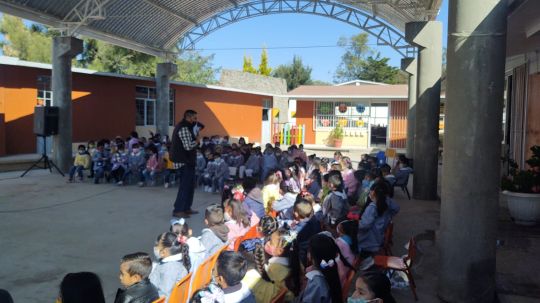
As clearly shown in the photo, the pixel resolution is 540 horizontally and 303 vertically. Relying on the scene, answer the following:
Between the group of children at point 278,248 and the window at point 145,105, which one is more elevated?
the window at point 145,105

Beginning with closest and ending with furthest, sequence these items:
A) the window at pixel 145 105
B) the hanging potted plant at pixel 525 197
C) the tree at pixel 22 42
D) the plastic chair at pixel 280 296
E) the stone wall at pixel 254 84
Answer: the plastic chair at pixel 280 296
the hanging potted plant at pixel 525 197
the window at pixel 145 105
the stone wall at pixel 254 84
the tree at pixel 22 42

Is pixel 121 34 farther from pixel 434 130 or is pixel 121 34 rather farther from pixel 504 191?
pixel 504 191

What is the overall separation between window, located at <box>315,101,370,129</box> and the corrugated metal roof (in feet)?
29.5

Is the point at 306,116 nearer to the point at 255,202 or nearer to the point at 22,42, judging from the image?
the point at 22,42

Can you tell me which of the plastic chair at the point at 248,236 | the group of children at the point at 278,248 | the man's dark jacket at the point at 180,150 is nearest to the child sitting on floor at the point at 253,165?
the group of children at the point at 278,248

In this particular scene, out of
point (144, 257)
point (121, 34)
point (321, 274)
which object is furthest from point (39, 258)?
point (121, 34)

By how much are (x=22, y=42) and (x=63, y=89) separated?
21.3 m

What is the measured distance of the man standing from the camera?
7.70 metres

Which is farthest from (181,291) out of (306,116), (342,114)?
(306,116)

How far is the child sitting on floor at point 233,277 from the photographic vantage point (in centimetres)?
319

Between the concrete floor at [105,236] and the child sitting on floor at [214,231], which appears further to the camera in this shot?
the concrete floor at [105,236]

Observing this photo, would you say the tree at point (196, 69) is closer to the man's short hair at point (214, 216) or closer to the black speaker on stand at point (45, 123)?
the black speaker on stand at point (45, 123)

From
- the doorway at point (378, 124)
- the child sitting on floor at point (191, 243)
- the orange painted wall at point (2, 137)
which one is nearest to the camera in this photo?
the child sitting on floor at point (191, 243)

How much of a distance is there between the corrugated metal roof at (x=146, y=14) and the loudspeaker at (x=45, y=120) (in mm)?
2295
